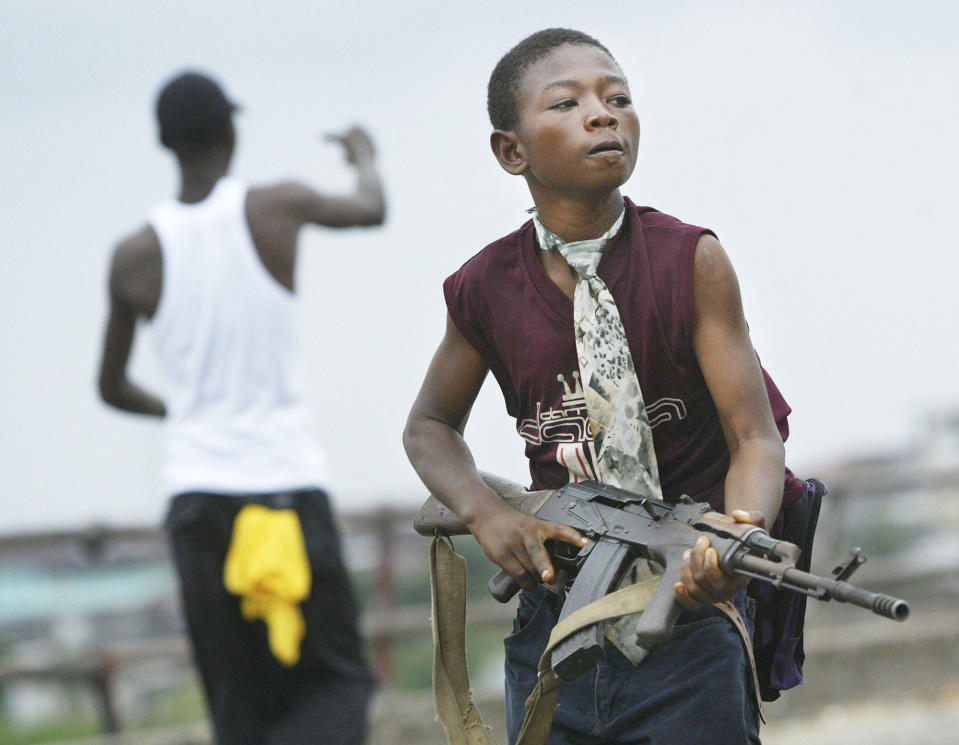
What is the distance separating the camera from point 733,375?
9.07 feet

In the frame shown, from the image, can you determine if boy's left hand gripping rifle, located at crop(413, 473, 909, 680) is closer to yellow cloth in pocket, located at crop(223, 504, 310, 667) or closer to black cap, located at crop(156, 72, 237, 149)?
yellow cloth in pocket, located at crop(223, 504, 310, 667)

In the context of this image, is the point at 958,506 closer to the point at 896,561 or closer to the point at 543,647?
the point at 896,561

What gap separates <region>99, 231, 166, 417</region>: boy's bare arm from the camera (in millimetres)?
4512

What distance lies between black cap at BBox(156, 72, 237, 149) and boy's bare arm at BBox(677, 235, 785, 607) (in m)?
2.22

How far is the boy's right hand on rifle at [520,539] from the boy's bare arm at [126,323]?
1.86m

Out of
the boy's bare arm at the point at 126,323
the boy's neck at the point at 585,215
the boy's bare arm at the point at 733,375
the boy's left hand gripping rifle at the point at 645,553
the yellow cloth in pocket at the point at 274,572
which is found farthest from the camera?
the boy's bare arm at the point at 126,323

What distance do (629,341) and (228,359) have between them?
1.88 m

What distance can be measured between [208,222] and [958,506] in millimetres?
5941

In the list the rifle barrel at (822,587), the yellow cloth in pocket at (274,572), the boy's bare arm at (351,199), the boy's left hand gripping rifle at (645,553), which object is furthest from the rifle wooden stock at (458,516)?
the boy's bare arm at (351,199)

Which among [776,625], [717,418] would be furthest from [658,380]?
[776,625]

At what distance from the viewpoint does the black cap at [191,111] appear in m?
4.57

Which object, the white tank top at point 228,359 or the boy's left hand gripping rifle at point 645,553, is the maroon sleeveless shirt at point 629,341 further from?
the white tank top at point 228,359

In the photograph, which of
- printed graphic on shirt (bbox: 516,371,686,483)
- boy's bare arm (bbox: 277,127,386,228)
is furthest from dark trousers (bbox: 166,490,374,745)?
printed graphic on shirt (bbox: 516,371,686,483)

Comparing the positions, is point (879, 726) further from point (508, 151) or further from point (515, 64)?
point (515, 64)
